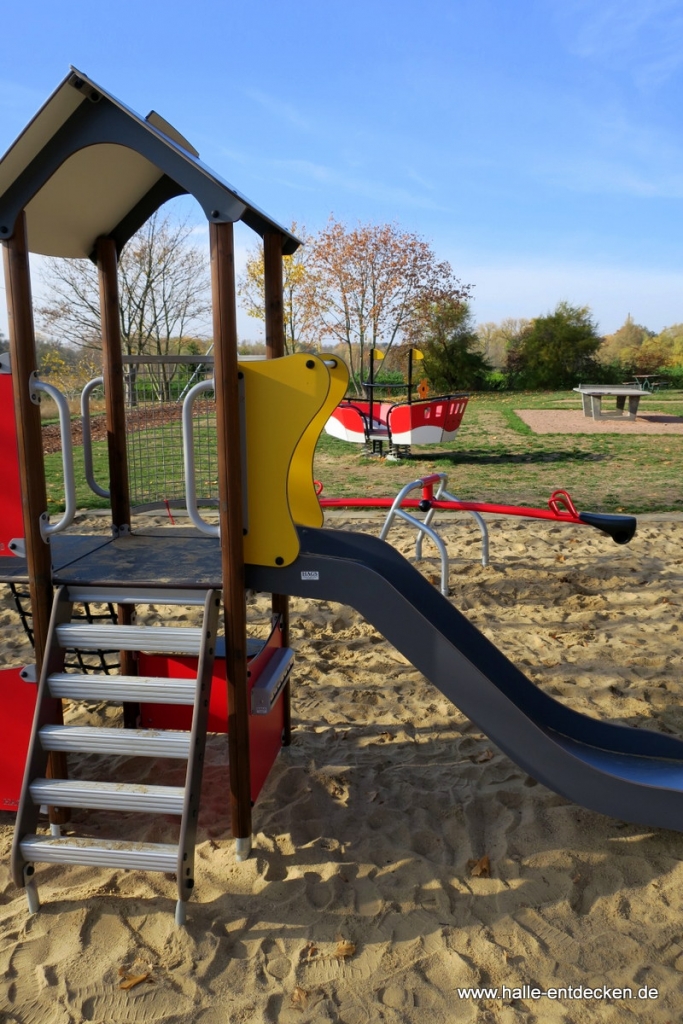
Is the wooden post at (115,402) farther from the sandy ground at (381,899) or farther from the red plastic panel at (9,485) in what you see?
the red plastic panel at (9,485)

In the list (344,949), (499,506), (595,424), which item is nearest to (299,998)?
(344,949)

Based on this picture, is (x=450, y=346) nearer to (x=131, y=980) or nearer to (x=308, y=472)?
(x=308, y=472)

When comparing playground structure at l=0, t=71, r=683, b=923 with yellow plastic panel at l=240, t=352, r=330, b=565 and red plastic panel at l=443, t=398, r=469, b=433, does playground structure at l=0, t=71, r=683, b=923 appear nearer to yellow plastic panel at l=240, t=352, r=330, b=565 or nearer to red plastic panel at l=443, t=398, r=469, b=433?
yellow plastic panel at l=240, t=352, r=330, b=565

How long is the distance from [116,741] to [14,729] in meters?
0.73

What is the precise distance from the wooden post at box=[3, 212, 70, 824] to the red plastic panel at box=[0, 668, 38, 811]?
0.56ft

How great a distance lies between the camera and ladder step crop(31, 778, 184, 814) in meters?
2.62

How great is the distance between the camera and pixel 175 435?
13.3ft

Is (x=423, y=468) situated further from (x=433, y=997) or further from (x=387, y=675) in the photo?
(x=433, y=997)

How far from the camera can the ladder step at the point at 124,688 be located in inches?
107

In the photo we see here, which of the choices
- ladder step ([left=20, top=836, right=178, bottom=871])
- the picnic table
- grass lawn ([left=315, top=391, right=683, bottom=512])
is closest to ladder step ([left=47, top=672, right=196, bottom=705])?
ladder step ([left=20, top=836, right=178, bottom=871])

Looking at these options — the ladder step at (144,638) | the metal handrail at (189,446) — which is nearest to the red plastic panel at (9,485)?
the ladder step at (144,638)

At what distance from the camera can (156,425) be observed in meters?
4.01

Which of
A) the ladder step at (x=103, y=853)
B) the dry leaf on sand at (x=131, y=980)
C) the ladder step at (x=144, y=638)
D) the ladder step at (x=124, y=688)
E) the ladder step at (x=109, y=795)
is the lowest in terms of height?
the dry leaf on sand at (x=131, y=980)

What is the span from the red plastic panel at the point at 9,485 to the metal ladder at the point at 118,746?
1.04 ft
